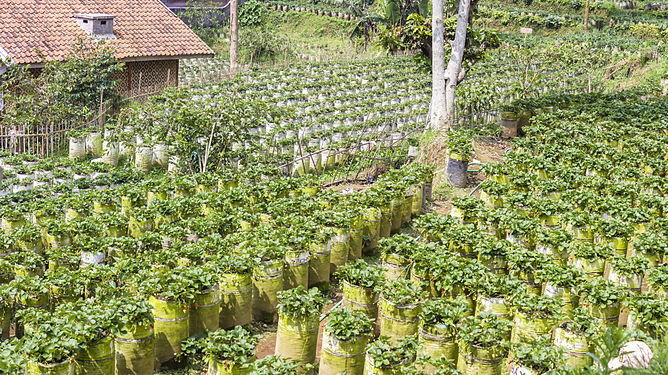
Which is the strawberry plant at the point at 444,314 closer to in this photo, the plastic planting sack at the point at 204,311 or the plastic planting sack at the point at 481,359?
the plastic planting sack at the point at 481,359

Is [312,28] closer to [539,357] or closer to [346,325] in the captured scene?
[346,325]

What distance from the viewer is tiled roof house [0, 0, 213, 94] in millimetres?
18578

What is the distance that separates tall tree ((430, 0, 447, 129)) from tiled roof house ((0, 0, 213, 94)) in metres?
9.08

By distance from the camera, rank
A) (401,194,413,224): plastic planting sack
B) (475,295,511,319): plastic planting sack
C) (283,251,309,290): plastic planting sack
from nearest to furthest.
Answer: (475,295,511,319): plastic planting sack < (283,251,309,290): plastic planting sack < (401,194,413,224): plastic planting sack

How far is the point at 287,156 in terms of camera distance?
1357 cm

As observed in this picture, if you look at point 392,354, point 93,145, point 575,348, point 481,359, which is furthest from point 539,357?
point 93,145

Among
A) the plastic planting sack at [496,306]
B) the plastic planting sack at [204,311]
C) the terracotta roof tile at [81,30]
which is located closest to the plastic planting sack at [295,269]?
the plastic planting sack at [204,311]

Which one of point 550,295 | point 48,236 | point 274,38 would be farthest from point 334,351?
point 274,38

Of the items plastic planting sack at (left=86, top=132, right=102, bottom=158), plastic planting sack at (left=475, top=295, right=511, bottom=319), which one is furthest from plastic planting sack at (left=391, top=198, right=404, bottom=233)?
plastic planting sack at (left=86, top=132, right=102, bottom=158)

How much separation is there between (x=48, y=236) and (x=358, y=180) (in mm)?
5957

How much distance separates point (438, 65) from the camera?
51.0 feet

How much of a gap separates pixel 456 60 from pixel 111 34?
1127cm

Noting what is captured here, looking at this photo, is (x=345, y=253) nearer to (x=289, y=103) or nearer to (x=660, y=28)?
(x=289, y=103)

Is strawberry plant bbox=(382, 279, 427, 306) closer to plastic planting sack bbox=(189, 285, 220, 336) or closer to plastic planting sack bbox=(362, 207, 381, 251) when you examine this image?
plastic planting sack bbox=(189, 285, 220, 336)
